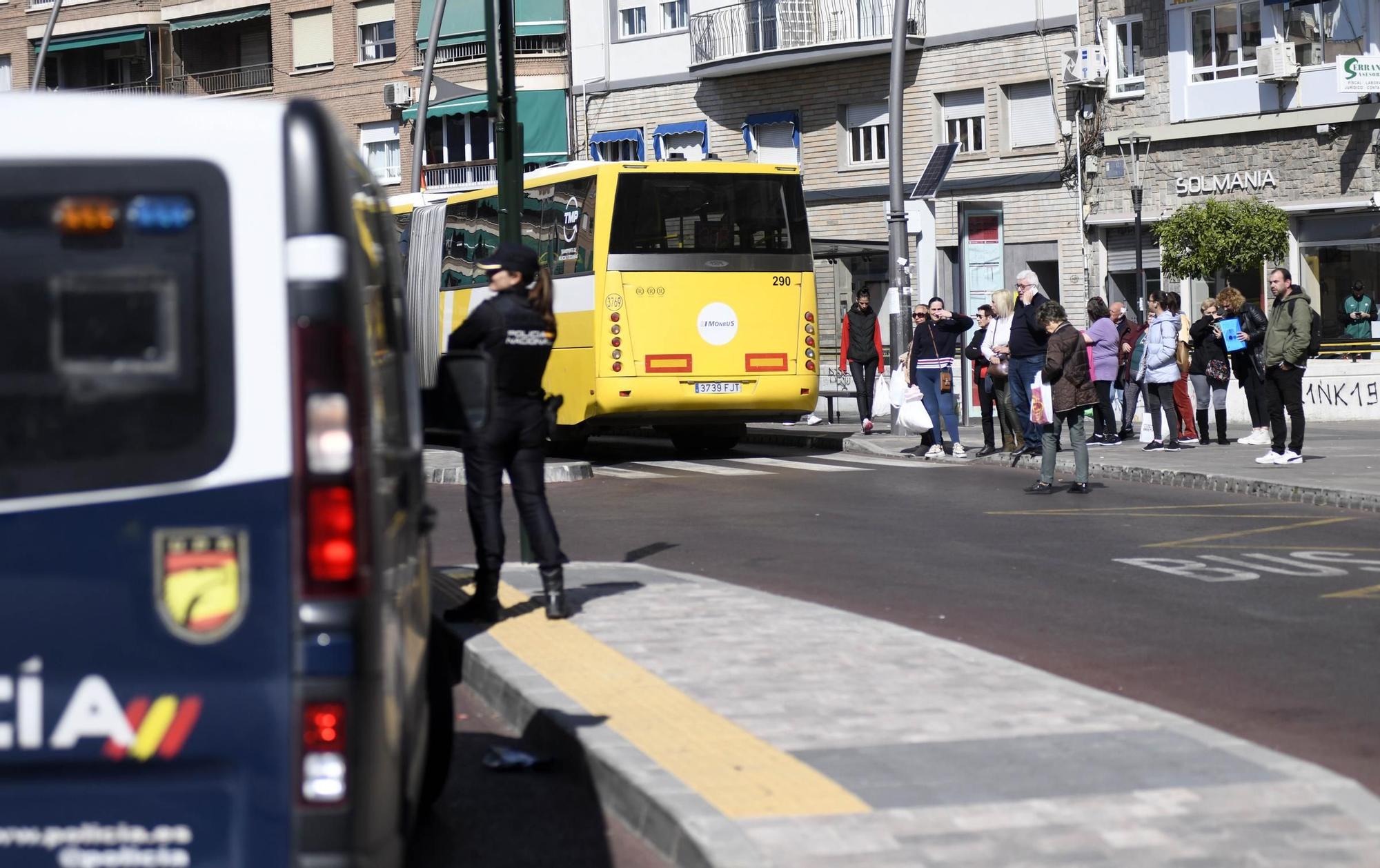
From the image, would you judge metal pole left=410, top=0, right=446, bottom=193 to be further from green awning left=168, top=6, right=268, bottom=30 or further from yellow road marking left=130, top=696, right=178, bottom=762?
yellow road marking left=130, top=696, right=178, bottom=762

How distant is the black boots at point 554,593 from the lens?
9422mm

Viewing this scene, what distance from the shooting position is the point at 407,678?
175 inches

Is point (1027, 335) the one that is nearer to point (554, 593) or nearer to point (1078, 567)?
point (1078, 567)

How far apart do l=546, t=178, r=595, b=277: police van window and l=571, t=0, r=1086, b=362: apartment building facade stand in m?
11.7

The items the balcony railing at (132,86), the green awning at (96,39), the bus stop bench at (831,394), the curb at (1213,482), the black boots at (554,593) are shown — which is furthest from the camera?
the balcony railing at (132,86)

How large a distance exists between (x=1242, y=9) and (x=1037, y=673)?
27899mm

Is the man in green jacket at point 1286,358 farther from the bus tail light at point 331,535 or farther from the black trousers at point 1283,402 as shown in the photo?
the bus tail light at point 331,535

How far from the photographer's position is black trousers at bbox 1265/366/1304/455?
728 inches

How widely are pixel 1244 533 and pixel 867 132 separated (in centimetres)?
2639

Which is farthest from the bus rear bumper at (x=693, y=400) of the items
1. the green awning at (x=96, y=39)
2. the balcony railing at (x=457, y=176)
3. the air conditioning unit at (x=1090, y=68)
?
the green awning at (x=96, y=39)

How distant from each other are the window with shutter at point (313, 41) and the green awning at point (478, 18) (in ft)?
12.7

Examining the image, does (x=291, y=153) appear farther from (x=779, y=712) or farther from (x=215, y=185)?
(x=779, y=712)

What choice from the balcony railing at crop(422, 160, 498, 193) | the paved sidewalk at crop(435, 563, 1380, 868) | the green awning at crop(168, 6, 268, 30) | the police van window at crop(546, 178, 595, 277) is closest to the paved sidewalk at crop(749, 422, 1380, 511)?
the police van window at crop(546, 178, 595, 277)

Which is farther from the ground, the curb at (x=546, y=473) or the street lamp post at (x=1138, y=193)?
the street lamp post at (x=1138, y=193)
